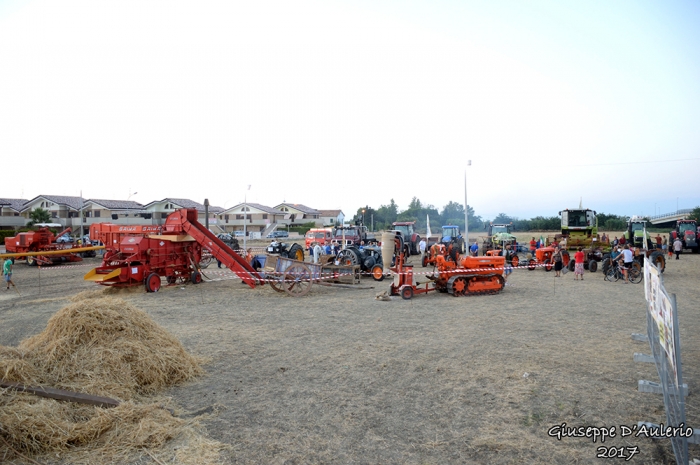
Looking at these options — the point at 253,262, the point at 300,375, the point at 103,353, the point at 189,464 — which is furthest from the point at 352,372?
the point at 253,262

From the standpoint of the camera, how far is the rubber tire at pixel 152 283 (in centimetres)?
1412

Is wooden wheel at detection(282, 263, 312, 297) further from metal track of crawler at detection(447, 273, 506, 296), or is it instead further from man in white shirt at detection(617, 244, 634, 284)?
man in white shirt at detection(617, 244, 634, 284)

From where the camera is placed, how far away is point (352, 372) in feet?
20.8

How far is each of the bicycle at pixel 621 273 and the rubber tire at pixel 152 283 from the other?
49.7ft

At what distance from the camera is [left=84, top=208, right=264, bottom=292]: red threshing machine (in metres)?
14.0

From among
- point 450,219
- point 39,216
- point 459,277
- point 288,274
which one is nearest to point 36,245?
point 288,274

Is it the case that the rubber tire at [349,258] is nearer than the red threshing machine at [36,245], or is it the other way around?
the rubber tire at [349,258]

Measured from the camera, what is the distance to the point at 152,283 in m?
14.2

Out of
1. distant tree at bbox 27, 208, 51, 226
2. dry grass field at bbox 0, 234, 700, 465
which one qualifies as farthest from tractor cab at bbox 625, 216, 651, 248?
distant tree at bbox 27, 208, 51, 226

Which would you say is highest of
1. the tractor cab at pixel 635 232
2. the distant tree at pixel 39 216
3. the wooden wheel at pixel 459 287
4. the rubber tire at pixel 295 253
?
the distant tree at pixel 39 216

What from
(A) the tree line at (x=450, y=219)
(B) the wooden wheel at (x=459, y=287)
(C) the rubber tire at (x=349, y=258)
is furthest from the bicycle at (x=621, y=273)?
(A) the tree line at (x=450, y=219)

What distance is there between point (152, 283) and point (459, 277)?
30.8 ft

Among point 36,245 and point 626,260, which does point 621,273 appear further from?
point 36,245

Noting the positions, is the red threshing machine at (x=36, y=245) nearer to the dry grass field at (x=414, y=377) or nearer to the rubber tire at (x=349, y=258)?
the dry grass field at (x=414, y=377)
